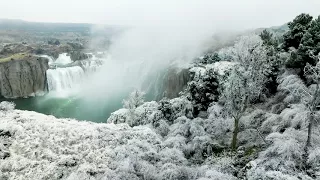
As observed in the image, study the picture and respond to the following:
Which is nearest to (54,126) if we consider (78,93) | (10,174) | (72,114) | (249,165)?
(10,174)

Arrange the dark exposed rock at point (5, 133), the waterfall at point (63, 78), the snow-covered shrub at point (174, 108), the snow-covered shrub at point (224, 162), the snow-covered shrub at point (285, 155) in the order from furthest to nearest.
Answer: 1. the waterfall at point (63, 78)
2. the snow-covered shrub at point (174, 108)
3. the dark exposed rock at point (5, 133)
4. the snow-covered shrub at point (224, 162)
5. the snow-covered shrub at point (285, 155)

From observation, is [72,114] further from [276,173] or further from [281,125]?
[276,173]

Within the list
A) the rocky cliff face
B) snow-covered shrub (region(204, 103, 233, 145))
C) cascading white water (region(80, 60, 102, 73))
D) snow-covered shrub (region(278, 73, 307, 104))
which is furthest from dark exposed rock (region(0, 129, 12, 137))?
cascading white water (region(80, 60, 102, 73))

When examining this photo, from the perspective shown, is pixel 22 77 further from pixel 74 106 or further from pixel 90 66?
pixel 90 66

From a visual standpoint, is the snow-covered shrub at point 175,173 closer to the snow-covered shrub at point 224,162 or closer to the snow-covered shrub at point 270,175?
the snow-covered shrub at point 224,162

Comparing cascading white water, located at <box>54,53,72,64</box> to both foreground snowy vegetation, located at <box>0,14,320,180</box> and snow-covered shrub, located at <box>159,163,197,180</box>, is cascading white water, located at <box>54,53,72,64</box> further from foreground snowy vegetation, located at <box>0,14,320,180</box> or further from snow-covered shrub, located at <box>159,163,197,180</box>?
snow-covered shrub, located at <box>159,163,197,180</box>

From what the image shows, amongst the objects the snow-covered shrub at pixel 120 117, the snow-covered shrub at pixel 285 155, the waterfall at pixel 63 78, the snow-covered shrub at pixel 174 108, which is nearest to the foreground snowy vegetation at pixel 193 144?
the snow-covered shrub at pixel 285 155

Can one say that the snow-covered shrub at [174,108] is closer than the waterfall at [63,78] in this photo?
Yes
